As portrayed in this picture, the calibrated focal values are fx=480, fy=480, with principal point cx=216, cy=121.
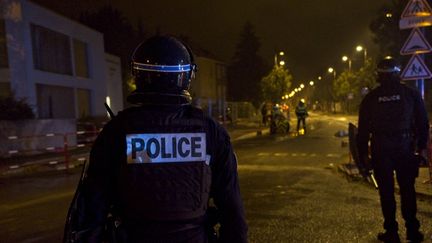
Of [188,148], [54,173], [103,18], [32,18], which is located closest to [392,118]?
[188,148]

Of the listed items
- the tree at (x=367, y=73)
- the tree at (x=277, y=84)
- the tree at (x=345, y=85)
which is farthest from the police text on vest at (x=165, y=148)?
the tree at (x=345, y=85)

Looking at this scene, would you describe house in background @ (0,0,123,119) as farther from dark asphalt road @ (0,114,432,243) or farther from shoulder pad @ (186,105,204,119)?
shoulder pad @ (186,105,204,119)

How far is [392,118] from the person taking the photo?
4.87m

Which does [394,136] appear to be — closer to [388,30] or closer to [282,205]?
[282,205]

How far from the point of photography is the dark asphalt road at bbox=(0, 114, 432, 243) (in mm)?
5695

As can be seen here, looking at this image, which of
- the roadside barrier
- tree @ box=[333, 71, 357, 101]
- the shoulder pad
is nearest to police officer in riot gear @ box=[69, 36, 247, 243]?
the shoulder pad

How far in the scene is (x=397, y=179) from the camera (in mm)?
4984

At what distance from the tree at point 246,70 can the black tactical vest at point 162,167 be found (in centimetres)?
6251

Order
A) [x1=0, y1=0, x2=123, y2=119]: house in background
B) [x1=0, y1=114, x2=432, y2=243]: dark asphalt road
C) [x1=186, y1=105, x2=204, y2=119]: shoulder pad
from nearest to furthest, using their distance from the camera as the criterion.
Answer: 1. [x1=186, y1=105, x2=204, y2=119]: shoulder pad
2. [x1=0, y1=114, x2=432, y2=243]: dark asphalt road
3. [x1=0, y1=0, x2=123, y2=119]: house in background

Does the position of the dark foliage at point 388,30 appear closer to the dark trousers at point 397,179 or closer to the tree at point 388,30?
the tree at point 388,30

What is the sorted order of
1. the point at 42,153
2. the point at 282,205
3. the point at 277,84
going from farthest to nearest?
the point at 277,84
the point at 42,153
the point at 282,205

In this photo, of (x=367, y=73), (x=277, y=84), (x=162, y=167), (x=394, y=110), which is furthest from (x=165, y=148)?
(x=367, y=73)

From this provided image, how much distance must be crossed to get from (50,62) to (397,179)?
2013 cm

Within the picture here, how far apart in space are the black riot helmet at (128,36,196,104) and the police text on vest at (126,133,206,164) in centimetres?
17
